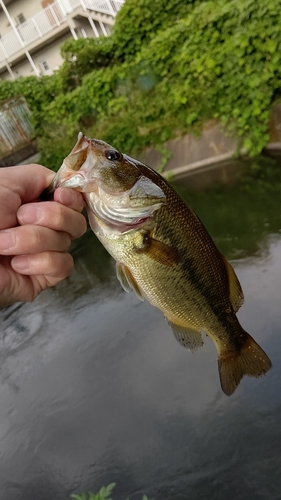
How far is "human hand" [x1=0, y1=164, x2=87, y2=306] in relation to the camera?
165cm

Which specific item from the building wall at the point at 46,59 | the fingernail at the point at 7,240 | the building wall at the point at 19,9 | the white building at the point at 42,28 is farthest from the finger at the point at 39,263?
the building wall at the point at 19,9

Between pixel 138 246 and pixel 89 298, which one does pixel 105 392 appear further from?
pixel 138 246

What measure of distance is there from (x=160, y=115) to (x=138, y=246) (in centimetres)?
841

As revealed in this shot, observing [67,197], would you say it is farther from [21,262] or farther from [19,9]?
[19,9]

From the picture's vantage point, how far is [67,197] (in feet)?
5.41

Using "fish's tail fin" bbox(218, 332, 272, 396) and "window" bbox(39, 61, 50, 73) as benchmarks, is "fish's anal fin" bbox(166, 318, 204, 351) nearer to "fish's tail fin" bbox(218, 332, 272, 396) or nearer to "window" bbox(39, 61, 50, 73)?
"fish's tail fin" bbox(218, 332, 272, 396)

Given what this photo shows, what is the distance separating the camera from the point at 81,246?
27.0 feet

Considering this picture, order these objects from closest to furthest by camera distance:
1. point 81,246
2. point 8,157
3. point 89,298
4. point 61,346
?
point 61,346
point 89,298
point 81,246
point 8,157

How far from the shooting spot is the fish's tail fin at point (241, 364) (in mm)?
2203

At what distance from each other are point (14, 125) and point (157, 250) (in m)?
11.6

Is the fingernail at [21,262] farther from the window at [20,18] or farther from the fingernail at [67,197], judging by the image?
the window at [20,18]

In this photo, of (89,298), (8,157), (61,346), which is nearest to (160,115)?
(8,157)

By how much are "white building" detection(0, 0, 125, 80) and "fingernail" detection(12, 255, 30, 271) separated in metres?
19.2

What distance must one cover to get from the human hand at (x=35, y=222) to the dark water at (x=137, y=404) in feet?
8.06
